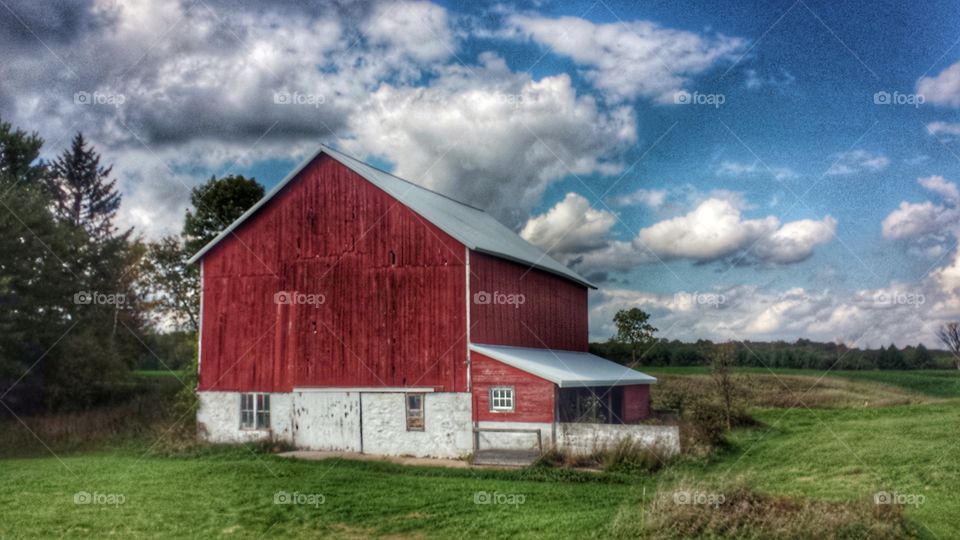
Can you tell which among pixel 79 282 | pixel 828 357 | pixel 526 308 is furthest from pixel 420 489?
pixel 828 357

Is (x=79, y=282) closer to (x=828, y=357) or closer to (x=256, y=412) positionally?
(x=256, y=412)

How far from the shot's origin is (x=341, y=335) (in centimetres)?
2488

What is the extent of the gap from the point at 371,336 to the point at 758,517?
47.1ft

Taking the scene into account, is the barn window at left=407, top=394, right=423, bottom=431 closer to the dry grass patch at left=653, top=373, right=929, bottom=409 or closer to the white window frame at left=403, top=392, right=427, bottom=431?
the white window frame at left=403, top=392, right=427, bottom=431

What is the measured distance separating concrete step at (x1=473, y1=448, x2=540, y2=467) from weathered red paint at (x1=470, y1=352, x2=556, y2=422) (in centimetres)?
92

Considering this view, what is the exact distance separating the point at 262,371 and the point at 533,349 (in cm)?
922

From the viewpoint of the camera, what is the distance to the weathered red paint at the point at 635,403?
2722 cm

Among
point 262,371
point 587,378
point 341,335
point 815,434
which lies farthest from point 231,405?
point 815,434

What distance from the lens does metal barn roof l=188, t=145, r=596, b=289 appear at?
2469 cm

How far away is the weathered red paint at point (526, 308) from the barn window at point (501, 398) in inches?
71.8

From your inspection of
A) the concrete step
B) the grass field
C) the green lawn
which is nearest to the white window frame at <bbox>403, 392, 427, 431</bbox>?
the concrete step

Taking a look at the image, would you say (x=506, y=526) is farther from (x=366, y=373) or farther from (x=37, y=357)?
(x=37, y=357)

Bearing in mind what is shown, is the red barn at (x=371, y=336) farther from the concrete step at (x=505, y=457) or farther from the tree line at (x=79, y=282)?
the tree line at (x=79, y=282)

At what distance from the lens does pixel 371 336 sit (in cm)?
2444
